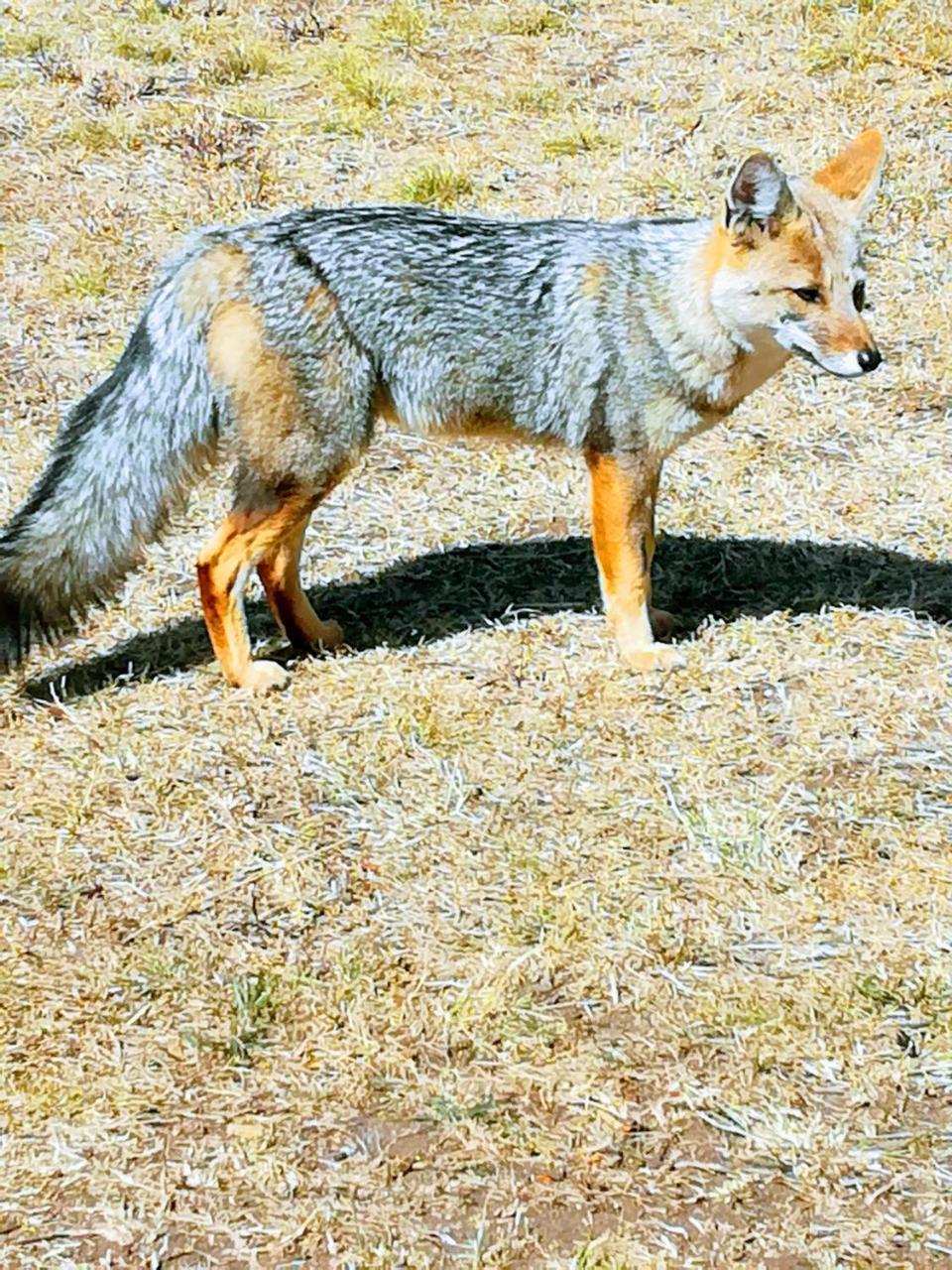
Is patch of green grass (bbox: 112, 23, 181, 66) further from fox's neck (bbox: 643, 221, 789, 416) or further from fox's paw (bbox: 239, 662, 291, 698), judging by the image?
fox's paw (bbox: 239, 662, 291, 698)

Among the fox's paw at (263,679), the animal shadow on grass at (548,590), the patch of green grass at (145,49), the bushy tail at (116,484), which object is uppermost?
the patch of green grass at (145,49)

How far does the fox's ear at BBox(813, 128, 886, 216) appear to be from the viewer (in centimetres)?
486

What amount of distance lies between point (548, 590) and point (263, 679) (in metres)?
1.14

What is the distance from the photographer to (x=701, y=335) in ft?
16.0

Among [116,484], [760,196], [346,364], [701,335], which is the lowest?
[116,484]

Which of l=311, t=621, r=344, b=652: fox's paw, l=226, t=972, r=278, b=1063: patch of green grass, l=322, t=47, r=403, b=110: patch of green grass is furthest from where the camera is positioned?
l=322, t=47, r=403, b=110: patch of green grass

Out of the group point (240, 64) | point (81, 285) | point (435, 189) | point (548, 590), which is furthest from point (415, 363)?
point (240, 64)

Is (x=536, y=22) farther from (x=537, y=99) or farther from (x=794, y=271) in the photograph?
(x=794, y=271)

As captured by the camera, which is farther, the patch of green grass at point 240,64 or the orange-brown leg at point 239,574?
the patch of green grass at point 240,64

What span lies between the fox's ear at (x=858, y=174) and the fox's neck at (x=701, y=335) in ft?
1.31

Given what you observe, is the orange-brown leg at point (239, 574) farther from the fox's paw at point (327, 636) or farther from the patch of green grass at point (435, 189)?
the patch of green grass at point (435, 189)

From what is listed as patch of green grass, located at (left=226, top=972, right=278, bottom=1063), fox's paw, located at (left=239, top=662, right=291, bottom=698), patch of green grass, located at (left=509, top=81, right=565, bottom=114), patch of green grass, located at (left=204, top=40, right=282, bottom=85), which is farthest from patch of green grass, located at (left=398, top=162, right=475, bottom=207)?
patch of green grass, located at (left=226, top=972, right=278, bottom=1063)

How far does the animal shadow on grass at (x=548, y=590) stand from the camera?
17.4ft

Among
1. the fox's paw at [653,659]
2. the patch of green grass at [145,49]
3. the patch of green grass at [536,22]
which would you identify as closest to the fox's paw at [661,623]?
the fox's paw at [653,659]
